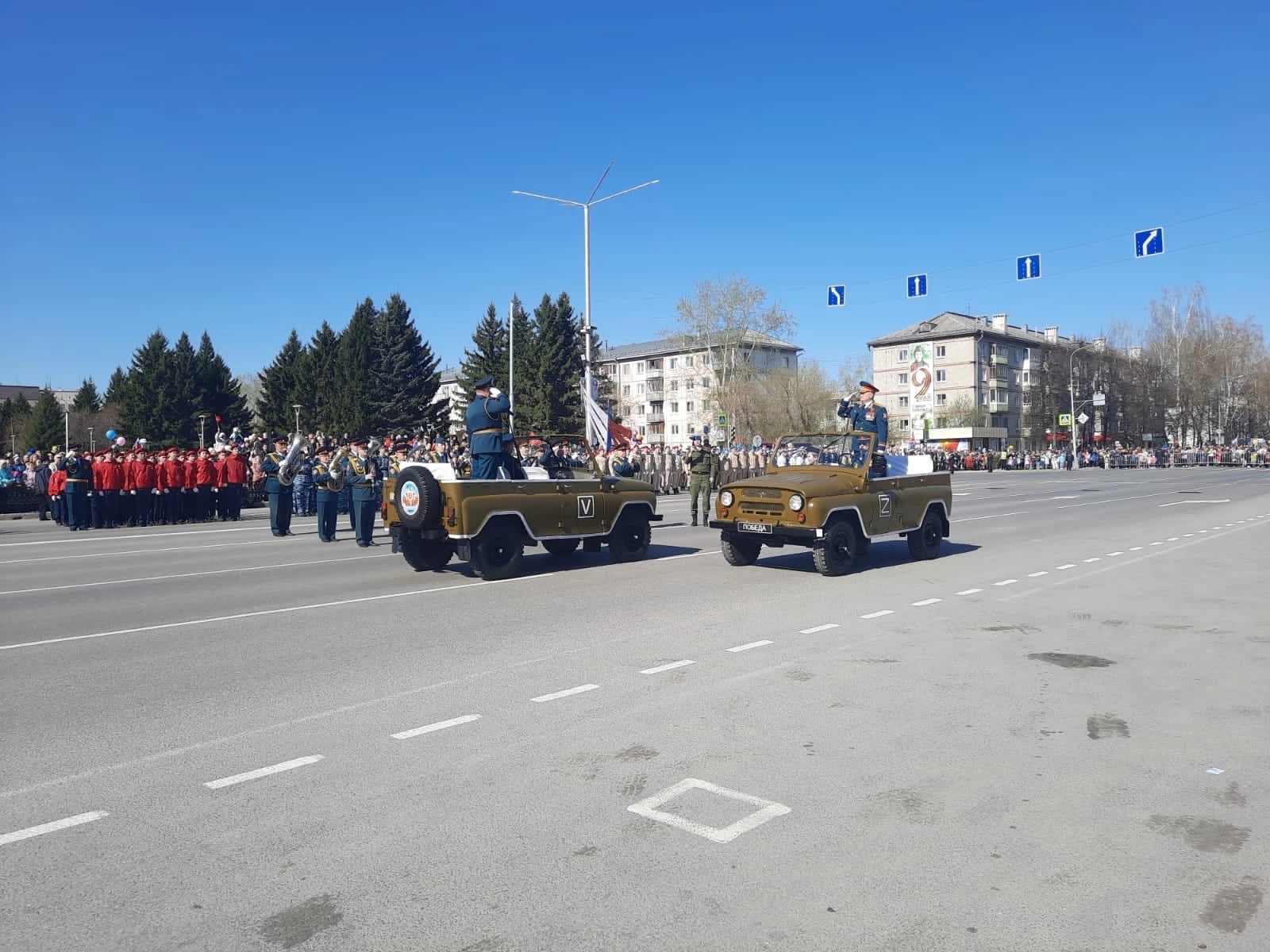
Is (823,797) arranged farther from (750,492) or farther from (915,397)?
(915,397)

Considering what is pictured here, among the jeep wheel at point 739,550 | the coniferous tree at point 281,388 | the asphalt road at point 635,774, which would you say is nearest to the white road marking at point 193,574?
the asphalt road at point 635,774

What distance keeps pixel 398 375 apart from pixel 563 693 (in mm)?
70089

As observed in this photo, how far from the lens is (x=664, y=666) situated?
293 inches

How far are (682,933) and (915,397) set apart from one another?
1678 inches

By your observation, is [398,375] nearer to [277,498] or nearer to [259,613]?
[277,498]

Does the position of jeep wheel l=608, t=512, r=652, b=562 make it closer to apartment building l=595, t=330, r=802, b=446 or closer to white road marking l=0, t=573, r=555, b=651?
white road marking l=0, t=573, r=555, b=651

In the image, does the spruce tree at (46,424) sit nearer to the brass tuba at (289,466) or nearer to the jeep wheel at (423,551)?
the brass tuba at (289,466)

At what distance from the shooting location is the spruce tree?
8750cm

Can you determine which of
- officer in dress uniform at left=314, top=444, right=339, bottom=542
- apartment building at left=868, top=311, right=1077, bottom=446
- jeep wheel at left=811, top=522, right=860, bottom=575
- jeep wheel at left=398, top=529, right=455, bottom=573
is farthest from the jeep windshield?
apartment building at left=868, top=311, right=1077, bottom=446

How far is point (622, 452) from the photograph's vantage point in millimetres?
20328

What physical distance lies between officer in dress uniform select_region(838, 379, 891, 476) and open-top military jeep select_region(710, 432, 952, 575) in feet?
0.40

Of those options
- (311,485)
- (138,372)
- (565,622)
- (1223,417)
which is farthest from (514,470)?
(1223,417)

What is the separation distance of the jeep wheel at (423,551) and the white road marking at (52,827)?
832 cm

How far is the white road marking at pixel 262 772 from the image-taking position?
16.1ft
